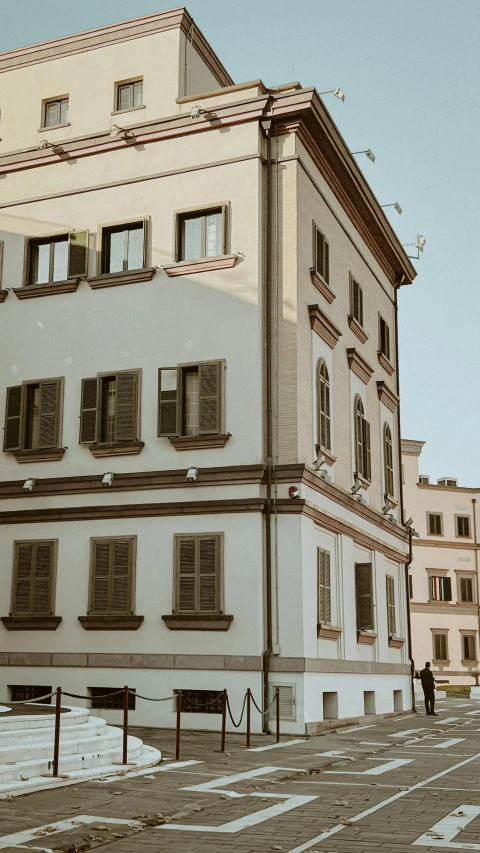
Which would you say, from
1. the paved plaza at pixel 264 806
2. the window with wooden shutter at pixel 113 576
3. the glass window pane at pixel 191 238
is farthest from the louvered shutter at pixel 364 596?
the glass window pane at pixel 191 238

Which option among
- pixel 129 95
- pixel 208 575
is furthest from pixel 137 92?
pixel 208 575

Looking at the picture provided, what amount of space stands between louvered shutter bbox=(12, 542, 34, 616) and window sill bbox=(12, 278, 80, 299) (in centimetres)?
589

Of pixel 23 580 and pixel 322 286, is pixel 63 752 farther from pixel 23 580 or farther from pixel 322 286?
pixel 322 286

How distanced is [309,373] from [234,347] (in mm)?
1992

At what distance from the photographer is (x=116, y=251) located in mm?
23406

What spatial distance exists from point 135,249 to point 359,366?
7197 millimetres

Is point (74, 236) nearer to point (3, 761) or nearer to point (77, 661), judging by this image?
point (77, 661)

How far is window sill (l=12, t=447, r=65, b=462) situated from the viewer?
22.5 meters

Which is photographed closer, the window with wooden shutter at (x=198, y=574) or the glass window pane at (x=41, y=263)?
the window with wooden shutter at (x=198, y=574)

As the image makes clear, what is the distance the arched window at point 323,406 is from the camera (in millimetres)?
22906

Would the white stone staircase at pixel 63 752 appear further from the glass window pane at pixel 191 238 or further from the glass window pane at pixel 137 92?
the glass window pane at pixel 137 92

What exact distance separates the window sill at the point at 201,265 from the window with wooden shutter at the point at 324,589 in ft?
21.4

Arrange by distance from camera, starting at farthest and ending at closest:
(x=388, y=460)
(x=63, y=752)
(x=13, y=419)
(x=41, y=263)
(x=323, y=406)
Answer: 1. (x=388, y=460)
2. (x=41, y=263)
3. (x=323, y=406)
4. (x=13, y=419)
5. (x=63, y=752)

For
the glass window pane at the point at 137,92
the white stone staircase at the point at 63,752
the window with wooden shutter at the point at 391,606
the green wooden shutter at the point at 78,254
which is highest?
the glass window pane at the point at 137,92
